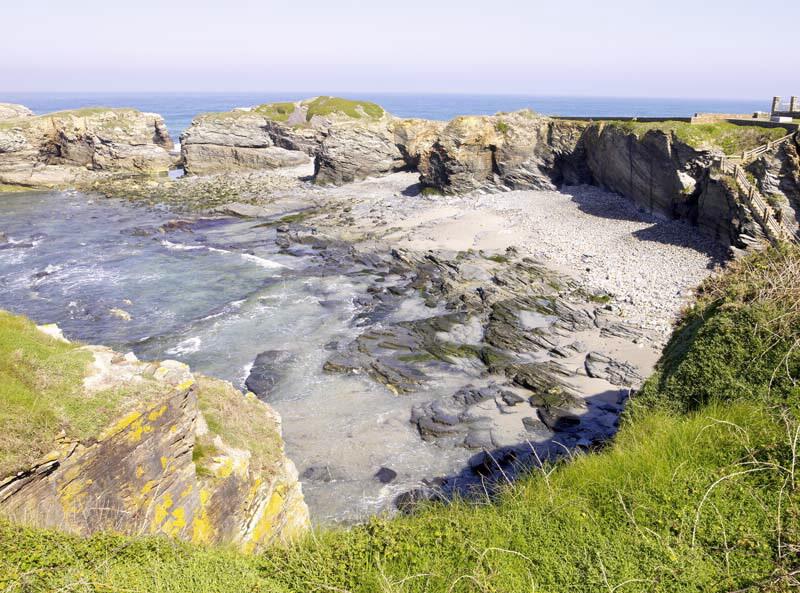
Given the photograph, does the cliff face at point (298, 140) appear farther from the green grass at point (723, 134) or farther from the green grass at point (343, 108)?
the green grass at point (723, 134)

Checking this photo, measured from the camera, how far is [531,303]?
3059cm

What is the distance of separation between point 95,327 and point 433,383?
2082 cm

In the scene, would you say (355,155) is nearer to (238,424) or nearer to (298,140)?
(298,140)

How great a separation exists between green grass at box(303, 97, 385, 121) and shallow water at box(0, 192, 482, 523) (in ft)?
114

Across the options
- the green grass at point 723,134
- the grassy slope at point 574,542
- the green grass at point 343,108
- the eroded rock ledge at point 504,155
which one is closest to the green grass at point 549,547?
the grassy slope at point 574,542

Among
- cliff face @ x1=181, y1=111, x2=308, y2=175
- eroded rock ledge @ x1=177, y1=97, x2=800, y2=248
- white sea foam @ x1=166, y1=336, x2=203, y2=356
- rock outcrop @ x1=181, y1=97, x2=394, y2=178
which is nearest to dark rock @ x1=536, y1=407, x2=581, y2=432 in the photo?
white sea foam @ x1=166, y1=336, x2=203, y2=356

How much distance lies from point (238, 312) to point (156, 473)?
75.7ft

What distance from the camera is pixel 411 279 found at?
3622cm

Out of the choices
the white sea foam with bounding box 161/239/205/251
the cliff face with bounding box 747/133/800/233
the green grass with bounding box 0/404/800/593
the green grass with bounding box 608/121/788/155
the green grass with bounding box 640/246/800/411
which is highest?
the green grass with bounding box 608/121/788/155

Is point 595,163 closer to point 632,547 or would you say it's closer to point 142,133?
point 632,547

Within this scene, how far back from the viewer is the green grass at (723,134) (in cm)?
3584

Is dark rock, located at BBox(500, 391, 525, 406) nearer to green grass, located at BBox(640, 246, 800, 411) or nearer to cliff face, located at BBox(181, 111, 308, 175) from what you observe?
green grass, located at BBox(640, 246, 800, 411)

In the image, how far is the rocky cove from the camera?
66.2 ft

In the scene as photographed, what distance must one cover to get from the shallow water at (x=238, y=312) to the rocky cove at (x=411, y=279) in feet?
0.46
